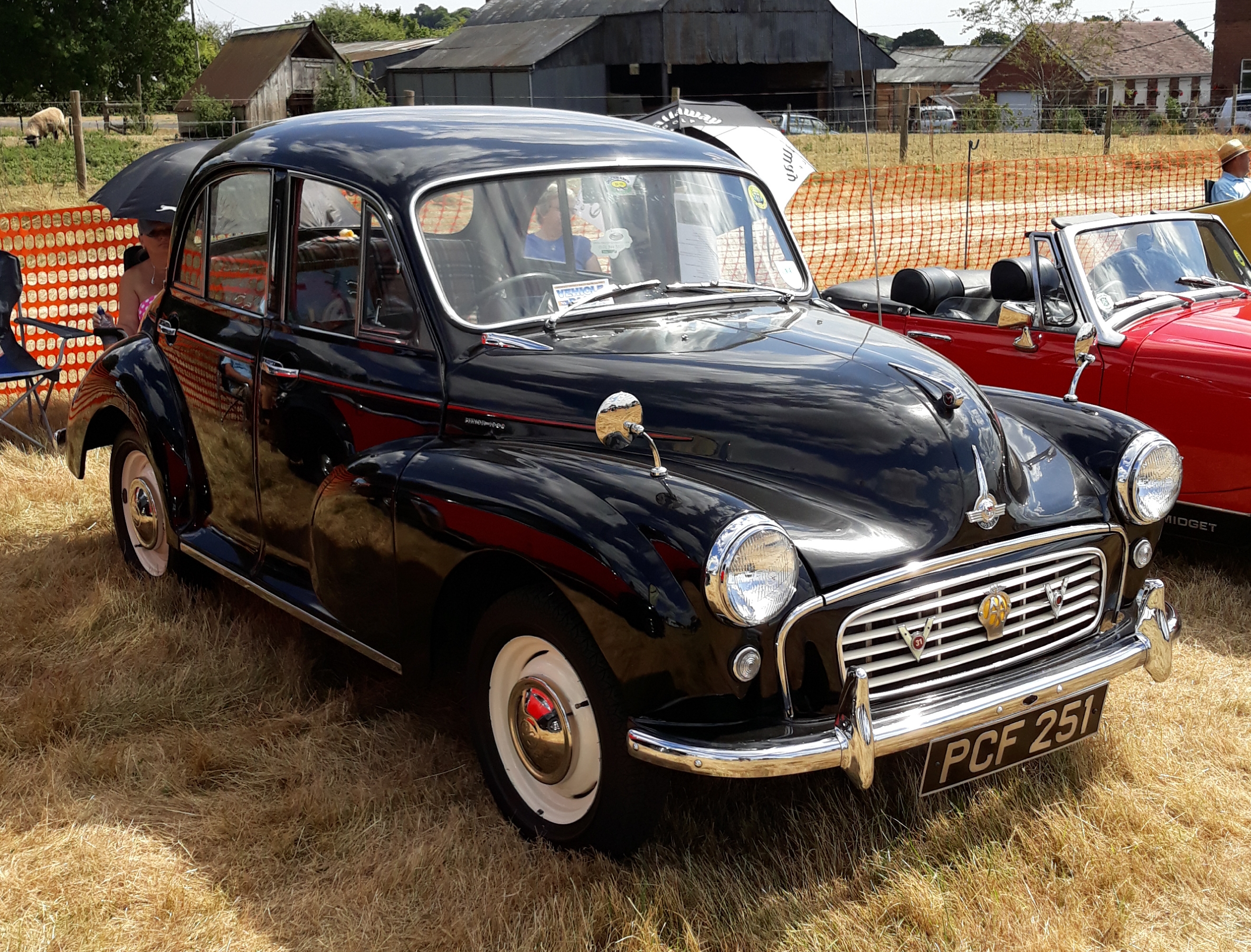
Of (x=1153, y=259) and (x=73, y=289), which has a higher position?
(x=1153, y=259)

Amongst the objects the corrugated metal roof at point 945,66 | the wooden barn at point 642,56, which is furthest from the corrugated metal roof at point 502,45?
the corrugated metal roof at point 945,66

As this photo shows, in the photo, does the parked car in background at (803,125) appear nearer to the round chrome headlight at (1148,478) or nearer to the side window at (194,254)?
the side window at (194,254)

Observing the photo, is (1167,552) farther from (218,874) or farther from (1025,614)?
(218,874)

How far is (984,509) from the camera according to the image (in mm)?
3156

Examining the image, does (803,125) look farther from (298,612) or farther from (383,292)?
(298,612)

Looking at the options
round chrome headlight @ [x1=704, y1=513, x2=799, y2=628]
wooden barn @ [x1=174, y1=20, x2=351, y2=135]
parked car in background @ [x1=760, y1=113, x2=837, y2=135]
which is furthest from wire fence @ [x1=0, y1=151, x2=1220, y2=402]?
wooden barn @ [x1=174, y1=20, x2=351, y2=135]

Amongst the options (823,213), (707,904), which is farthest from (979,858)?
(823,213)

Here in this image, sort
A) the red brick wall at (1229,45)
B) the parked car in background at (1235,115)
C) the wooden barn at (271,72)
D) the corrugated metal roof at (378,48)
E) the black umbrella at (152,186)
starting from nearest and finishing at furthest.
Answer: the black umbrella at (152,186), the parked car in background at (1235,115), the wooden barn at (271,72), the red brick wall at (1229,45), the corrugated metal roof at (378,48)

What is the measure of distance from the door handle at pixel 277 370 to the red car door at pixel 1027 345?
3.34m

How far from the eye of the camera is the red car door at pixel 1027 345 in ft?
18.2

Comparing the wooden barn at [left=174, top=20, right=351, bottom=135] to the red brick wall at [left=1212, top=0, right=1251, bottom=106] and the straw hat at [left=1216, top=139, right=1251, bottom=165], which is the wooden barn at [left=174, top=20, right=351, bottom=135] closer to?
the straw hat at [left=1216, top=139, right=1251, bottom=165]

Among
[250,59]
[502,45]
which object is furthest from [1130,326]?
[250,59]

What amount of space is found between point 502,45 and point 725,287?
37083mm

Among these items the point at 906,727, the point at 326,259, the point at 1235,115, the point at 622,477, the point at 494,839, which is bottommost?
the point at 494,839
